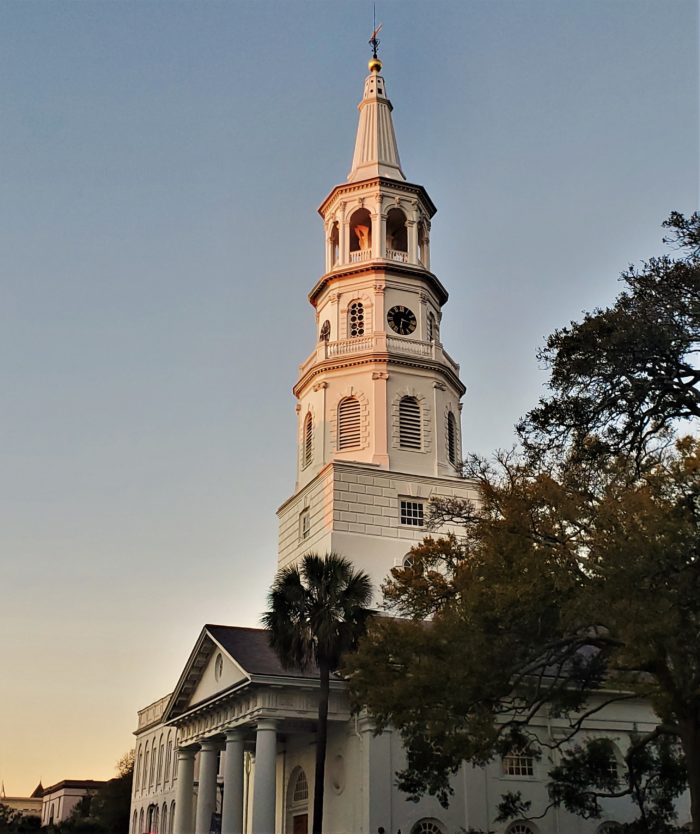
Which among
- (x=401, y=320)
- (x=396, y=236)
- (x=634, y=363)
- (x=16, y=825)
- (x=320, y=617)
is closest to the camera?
(x=634, y=363)

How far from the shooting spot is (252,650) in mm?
36344

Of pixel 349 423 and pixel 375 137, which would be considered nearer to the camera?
pixel 349 423

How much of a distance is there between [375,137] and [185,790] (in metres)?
32.6

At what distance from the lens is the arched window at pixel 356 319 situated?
4725 cm

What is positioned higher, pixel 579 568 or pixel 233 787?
pixel 579 568

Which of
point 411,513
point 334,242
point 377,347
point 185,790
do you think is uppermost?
point 334,242

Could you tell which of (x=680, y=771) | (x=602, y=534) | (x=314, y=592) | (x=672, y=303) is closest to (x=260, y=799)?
(x=314, y=592)

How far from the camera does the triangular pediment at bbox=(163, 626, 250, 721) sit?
35875 millimetres

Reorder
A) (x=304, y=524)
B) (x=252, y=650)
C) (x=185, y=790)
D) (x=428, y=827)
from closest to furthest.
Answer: (x=428, y=827)
(x=252, y=650)
(x=185, y=790)
(x=304, y=524)

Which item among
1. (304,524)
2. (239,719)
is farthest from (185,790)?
(304,524)

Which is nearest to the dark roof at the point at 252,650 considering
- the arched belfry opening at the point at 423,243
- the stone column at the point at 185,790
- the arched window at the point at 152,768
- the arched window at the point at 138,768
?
the stone column at the point at 185,790

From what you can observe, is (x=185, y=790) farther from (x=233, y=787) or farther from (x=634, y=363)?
(x=634, y=363)

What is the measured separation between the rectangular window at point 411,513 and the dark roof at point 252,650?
Answer: 8.37m

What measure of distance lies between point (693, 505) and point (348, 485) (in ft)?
76.2
